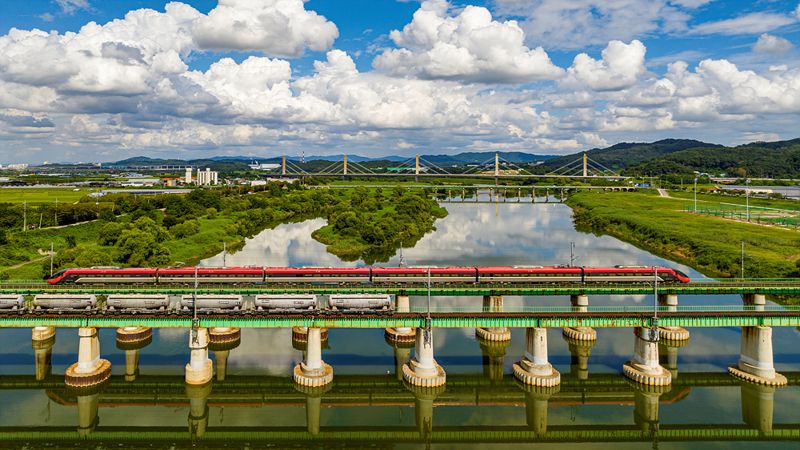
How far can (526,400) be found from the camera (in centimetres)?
4500

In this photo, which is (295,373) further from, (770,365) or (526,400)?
(770,365)

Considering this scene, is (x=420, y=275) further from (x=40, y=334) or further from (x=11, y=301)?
(x=40, y=334)

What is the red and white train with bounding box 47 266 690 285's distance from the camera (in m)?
55.6

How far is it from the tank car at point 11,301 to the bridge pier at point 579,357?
4693 cm

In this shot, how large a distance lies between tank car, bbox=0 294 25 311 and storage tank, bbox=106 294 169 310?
23.5ft

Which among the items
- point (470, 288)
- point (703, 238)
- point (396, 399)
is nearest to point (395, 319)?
point (396, 399)

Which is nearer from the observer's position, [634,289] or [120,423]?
[120,423]

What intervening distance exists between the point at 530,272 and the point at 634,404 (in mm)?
16184

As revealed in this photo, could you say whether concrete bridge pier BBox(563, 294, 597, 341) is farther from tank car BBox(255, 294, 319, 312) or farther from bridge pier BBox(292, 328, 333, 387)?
tank car BBox(255, 294, 319, 312)

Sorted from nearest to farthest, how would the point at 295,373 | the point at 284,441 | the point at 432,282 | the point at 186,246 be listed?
the point at 284,441 < the point at 295,373 < the point at 432,282 < the point at 186,246

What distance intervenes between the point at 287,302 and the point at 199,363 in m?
8.90

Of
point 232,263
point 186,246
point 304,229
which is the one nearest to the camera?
point 232,263

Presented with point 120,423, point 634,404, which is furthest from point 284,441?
point 634,404

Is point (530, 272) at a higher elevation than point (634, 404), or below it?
higher
